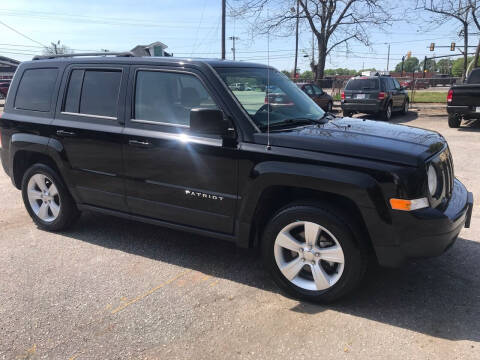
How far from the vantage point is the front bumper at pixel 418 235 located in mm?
2898

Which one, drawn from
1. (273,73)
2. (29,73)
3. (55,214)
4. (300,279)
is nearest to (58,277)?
(55,214)

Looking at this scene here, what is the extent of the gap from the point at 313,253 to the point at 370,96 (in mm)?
13323

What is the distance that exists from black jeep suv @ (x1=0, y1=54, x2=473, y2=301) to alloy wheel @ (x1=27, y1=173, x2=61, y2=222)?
0.08 feet

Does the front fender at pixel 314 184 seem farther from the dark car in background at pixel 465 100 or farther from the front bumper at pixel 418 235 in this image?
the dark car in background at pixel 465 100

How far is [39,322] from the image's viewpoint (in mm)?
3104

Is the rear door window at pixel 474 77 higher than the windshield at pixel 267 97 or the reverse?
higher

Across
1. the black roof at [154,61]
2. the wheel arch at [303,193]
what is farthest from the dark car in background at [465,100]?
the wheel arch at [303,193]

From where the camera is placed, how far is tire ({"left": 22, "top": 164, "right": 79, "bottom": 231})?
184 inches

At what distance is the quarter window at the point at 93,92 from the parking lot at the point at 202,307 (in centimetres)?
143

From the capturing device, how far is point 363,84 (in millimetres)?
15703

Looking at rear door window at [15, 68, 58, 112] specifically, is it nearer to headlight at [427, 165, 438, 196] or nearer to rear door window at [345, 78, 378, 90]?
headlight at [427, 165, 438, 196]

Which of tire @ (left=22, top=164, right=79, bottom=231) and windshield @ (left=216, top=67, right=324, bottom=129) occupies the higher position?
windshield @ (left=216, top=67, right=324, bottom=129)

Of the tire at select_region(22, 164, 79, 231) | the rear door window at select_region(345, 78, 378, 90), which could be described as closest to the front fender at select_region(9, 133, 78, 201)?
the tire at select_region(22, 164, 79, 231)

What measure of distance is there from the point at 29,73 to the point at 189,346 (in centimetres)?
369
